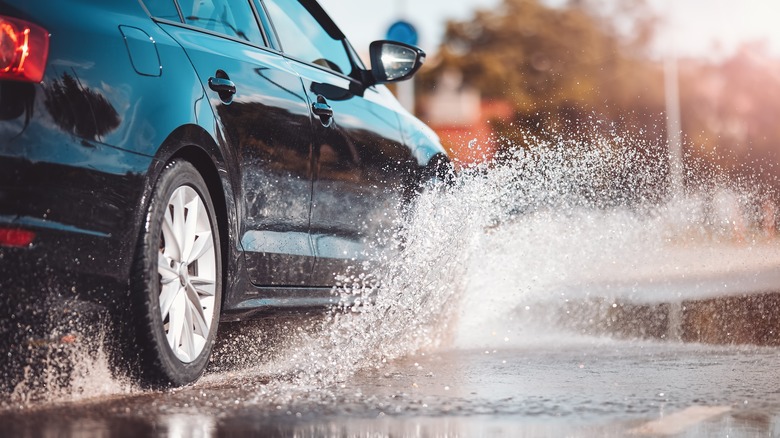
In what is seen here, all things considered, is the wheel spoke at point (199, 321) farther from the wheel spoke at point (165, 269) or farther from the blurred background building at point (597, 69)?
the blurred background building at point (597, 69)

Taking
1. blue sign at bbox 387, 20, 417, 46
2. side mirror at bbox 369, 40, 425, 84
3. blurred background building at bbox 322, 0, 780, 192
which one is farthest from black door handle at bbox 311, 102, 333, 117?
blurred background building at bbox 322, 0, 780, 192

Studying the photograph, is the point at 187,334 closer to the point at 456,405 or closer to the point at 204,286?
the point at 204,286

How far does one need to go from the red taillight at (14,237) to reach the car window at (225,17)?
1449mm

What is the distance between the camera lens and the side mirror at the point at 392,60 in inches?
286

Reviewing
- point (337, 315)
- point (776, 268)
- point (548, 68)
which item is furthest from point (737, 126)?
point (337, 315)

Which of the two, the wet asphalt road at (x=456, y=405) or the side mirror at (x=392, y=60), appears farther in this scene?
the side mirror at (x=392, y=60)

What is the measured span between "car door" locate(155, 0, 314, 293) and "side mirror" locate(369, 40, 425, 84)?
1.04 meters

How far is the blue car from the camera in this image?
4.42 m

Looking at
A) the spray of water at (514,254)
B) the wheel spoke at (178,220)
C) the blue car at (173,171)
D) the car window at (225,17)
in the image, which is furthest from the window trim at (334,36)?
the wheel spoke at (178,220)

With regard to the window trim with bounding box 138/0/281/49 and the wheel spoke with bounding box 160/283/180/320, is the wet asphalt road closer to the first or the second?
the wheel spoke with bounding box 160/283/180/320

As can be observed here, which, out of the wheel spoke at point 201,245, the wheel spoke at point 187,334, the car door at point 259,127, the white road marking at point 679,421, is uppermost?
the car door at point 259,127

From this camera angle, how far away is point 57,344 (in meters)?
4.50

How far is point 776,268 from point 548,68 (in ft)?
144

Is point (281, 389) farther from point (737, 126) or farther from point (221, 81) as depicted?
point (737, 126)
